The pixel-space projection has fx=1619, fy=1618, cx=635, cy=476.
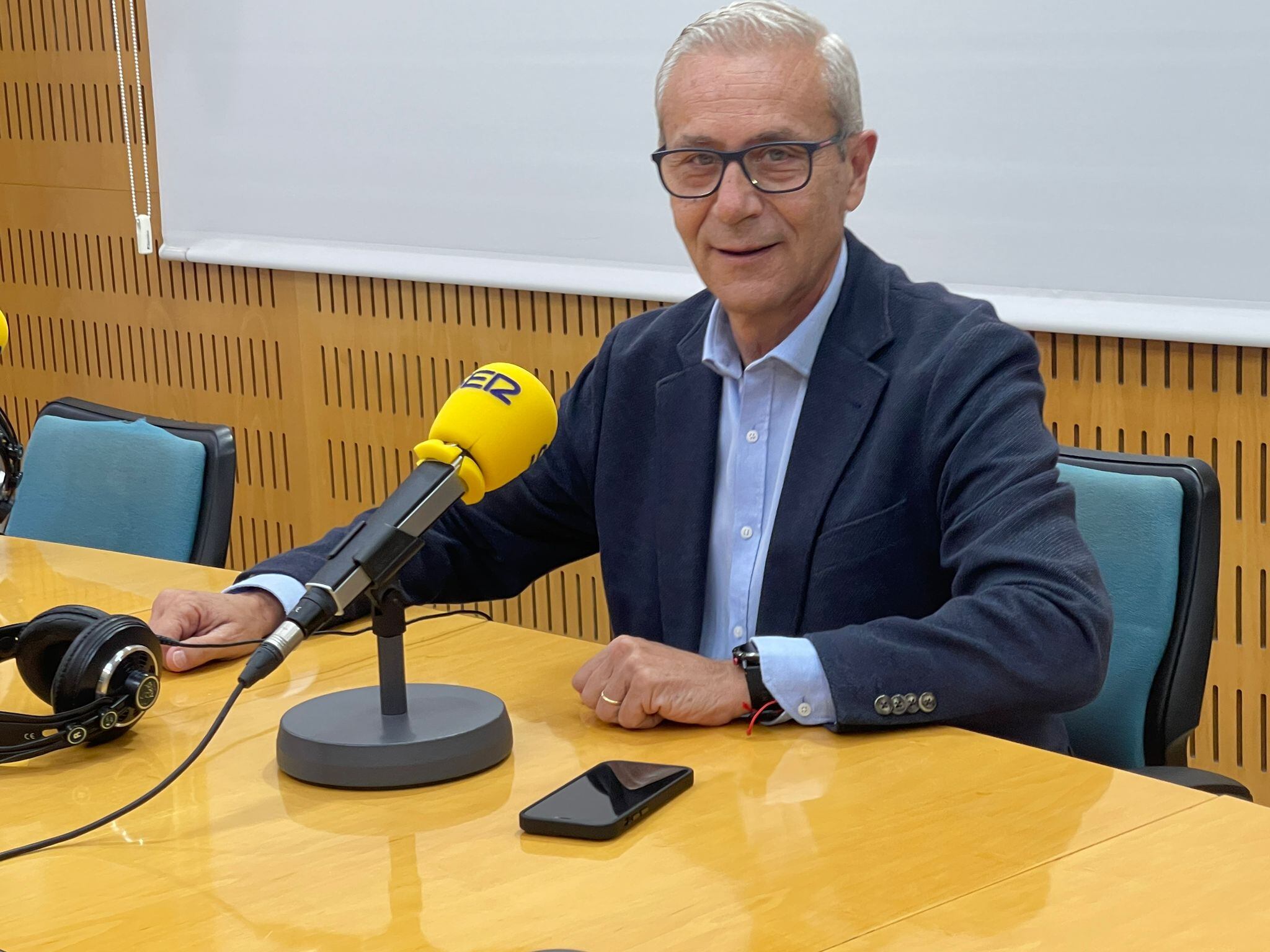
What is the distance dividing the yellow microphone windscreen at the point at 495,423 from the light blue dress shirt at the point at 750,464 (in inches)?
17.5

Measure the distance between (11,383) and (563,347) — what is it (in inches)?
87.8

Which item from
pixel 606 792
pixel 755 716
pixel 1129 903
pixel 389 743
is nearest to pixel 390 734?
pixel 389 743

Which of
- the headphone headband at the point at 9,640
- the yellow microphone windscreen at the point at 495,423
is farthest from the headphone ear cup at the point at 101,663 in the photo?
the yellow microphone windscreen at the point at 495,423

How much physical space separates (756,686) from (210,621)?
67 centimetres

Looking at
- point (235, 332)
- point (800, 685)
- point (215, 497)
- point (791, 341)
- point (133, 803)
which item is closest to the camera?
point (133, 803)

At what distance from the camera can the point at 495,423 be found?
4.93ft

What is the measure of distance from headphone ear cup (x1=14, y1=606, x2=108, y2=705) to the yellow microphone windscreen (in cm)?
45

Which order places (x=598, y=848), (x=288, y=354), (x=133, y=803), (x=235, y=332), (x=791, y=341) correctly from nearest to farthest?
(x=598, y=848)
(x=133, y=803)
(x=791, y=341)
(x=288, y=354)
(x=235, y=332)

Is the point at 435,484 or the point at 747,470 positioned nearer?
the point at 435,484

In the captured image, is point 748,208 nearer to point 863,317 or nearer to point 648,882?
point 863,317

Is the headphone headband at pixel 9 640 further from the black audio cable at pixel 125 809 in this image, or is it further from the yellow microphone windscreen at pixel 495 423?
the yellow microphone windscreen at pixel 495 423

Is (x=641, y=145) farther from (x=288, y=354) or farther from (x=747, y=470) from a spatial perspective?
(x=747, y=470)

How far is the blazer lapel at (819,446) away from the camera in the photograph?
1.86 meters

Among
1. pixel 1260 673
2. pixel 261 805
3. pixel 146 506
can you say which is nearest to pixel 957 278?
pixel 1260 673
